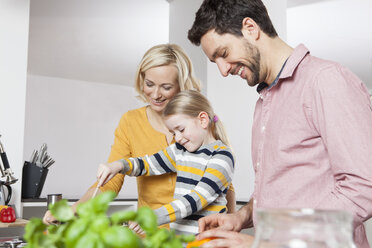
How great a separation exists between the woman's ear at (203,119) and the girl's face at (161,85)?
0.47 feet

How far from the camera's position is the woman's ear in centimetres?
160

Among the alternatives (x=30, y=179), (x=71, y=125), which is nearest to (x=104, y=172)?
(x=30, y=179)

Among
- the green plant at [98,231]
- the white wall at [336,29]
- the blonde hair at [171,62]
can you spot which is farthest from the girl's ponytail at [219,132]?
the white wall at [336,29]

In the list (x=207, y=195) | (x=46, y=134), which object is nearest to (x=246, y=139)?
(x=207, y=195)

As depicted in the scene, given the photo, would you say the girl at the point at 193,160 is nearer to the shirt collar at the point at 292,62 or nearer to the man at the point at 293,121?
the man at the point at 293,121

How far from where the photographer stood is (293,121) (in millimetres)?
1064

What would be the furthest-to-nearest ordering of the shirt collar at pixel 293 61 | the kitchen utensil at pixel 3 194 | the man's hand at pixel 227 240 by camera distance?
1. the kitchen utensil at pixel 3 194
2. the shirt collar at pixel 293 61
3. the man's hand at pixel 227 240

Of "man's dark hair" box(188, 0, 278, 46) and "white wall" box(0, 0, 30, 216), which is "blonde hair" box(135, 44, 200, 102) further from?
"white wall" box(0, 0, 30, 216)

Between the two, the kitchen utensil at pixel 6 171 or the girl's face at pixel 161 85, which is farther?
the kitchen utensil at pixel 6 171

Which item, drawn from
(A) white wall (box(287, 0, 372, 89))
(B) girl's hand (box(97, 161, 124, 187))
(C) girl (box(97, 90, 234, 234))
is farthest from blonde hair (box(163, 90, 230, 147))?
(A) white wall (box(287, 0, 372, 89))

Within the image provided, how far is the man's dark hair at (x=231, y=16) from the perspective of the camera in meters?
1.14

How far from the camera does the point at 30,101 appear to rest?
6.81 meters

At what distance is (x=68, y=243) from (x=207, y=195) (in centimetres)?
106

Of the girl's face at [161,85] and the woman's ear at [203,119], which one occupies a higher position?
the girl's face at [161,85]
